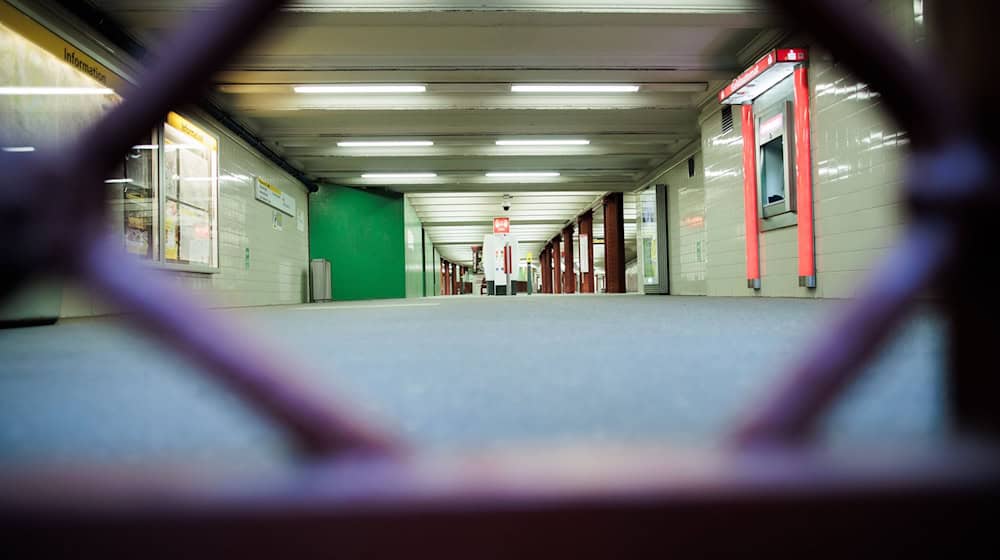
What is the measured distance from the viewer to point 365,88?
22.3 ft

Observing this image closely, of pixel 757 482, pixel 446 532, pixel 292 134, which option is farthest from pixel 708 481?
pixel 292 134

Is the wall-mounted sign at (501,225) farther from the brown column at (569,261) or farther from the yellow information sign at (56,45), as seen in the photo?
the yellow information sign at (56,45)

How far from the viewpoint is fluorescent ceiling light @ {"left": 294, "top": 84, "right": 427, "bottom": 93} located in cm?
674

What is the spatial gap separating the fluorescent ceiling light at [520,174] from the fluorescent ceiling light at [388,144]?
2539 millimetres

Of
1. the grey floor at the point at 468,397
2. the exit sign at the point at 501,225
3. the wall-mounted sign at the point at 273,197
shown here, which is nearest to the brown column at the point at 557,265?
the exit sign at the point at 501,225

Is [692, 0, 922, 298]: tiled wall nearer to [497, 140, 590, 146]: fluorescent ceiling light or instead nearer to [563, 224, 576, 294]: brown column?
[497, 140, 590, 146]: fluorescent ceiling light

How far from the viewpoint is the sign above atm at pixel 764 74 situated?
5074mm

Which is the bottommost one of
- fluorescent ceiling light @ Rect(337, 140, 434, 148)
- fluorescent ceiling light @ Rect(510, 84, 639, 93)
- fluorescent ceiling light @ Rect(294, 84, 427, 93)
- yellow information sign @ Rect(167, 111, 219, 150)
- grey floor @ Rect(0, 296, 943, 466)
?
grey floor @ Rect(0, 296, 943, 466)

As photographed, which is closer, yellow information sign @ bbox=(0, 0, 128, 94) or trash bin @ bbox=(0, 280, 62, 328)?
trash bin @ bbox=(0, 280, 62, 328)

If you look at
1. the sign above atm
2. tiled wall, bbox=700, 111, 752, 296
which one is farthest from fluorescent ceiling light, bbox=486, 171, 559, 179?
the sign above atm

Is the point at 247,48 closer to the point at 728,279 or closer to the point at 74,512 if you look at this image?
the point at 74,512

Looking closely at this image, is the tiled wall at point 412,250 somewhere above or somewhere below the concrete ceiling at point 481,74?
below

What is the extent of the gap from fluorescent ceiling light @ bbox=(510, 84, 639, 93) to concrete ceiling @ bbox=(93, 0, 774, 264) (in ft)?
0.52

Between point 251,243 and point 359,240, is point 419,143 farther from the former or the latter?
point 359,240
